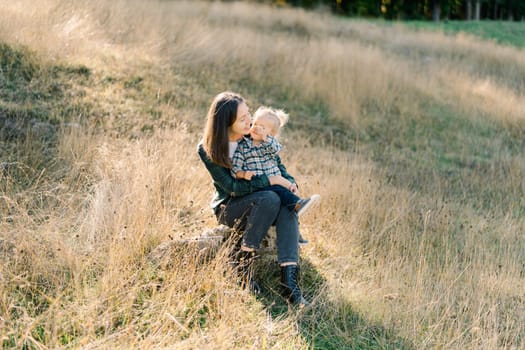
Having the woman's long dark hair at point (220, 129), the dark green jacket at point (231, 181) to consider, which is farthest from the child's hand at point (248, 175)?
the woman's long dark hair at point (220, 129)

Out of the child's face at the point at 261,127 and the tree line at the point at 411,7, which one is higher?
the tree line at the point at 411,7

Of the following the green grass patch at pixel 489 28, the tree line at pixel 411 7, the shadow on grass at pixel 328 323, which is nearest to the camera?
the shadow on grass at pixel 328 323

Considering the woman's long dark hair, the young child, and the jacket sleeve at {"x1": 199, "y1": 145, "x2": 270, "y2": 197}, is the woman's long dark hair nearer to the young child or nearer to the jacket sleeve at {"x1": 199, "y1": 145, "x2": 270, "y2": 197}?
the jacket sleeve at {"x1": 199, "y1": 145, "x2": 270, "y2": 197}

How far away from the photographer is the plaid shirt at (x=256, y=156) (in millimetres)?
3848

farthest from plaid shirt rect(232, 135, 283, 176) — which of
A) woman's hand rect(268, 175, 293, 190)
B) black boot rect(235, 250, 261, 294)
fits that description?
black boot rect(235, 250, 261, 294)

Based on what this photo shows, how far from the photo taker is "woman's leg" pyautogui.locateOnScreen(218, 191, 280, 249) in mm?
3611

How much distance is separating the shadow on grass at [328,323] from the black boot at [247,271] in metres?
0.08

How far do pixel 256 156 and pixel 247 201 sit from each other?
378mm

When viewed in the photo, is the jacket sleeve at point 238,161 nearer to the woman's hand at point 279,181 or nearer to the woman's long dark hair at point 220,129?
the woman's long dark hair at point 220,129

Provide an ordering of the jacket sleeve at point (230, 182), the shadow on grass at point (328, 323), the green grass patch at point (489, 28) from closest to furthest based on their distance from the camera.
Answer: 1. the shadow on grass at point (328, 323)
2. the jacket sleeve at point (230, 182)
3. the green grass patch at point (489, 28)

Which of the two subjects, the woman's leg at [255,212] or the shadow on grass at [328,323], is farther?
the woman's leg at [255,212]

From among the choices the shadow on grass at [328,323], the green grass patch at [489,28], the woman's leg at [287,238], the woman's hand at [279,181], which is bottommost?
the shadow on grass at [328,323]

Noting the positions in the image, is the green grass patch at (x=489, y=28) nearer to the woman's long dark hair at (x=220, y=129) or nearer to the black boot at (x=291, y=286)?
the woman's long dark hair at (x=220, y=129)

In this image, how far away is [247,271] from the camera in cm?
377
